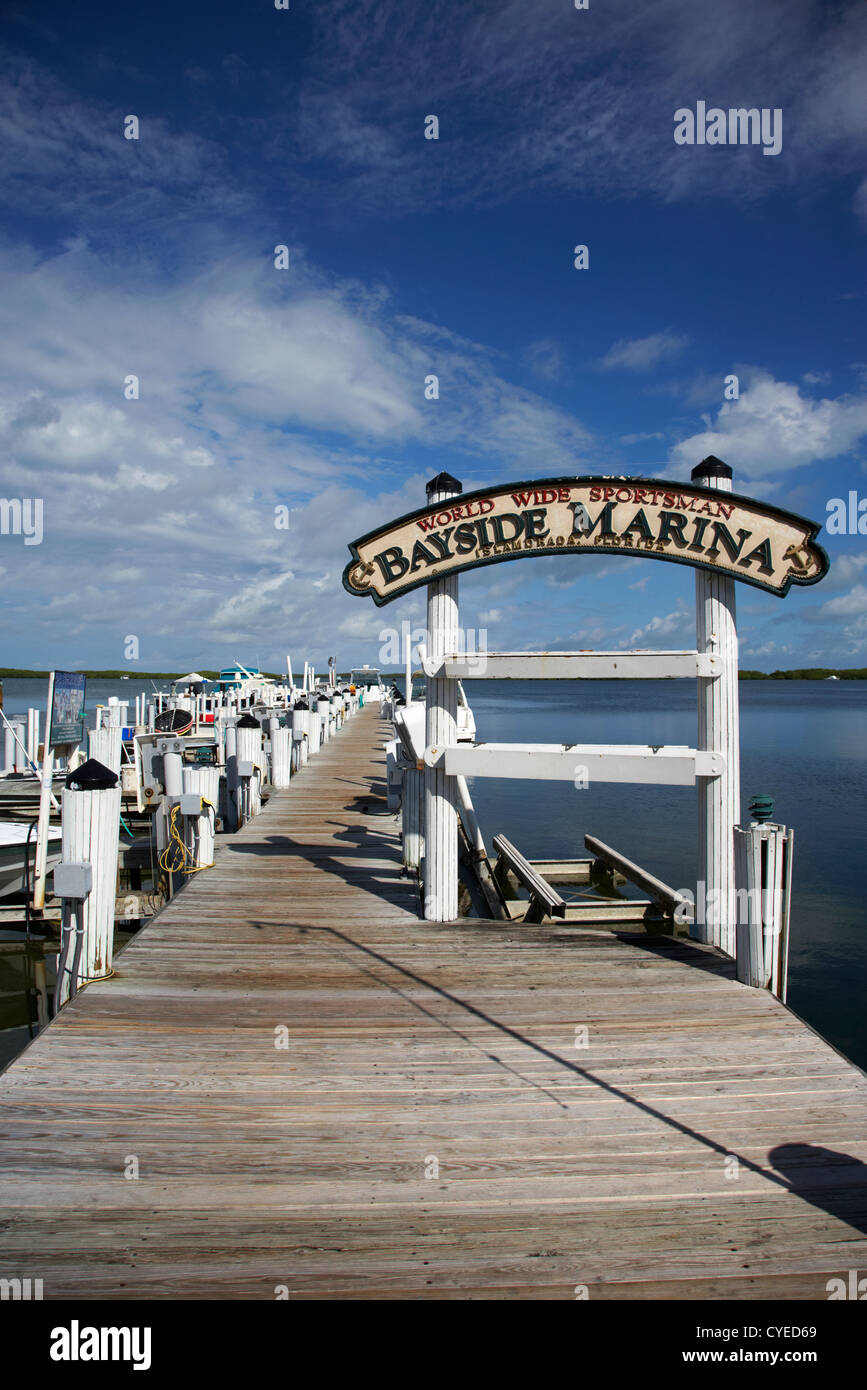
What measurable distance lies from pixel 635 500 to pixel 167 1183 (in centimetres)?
572

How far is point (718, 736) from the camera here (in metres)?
6.46

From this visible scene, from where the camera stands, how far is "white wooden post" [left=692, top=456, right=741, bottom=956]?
21.2ft

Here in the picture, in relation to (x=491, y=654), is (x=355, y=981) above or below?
below

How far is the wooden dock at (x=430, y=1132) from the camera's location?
2920mm

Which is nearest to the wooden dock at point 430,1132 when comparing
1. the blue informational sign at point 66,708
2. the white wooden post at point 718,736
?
the white wooden post at point 718,736

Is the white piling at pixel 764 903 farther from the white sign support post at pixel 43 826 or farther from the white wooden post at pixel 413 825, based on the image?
the white sign support post at pixel 43 826

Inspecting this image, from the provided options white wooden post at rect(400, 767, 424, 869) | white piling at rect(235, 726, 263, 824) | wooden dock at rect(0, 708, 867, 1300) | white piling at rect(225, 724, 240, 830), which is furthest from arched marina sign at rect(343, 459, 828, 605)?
white piling at rect(225, 724, 240, 830)

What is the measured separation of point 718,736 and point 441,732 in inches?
94.7

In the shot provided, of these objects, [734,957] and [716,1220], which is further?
[734,957]

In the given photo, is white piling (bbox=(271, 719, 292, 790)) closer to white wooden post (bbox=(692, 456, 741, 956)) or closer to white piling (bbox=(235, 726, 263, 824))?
white piling (bbox=(235, 726, 263, 824))

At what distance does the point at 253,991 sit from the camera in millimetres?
5582

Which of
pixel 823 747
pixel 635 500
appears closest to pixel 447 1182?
pixel 635 500
